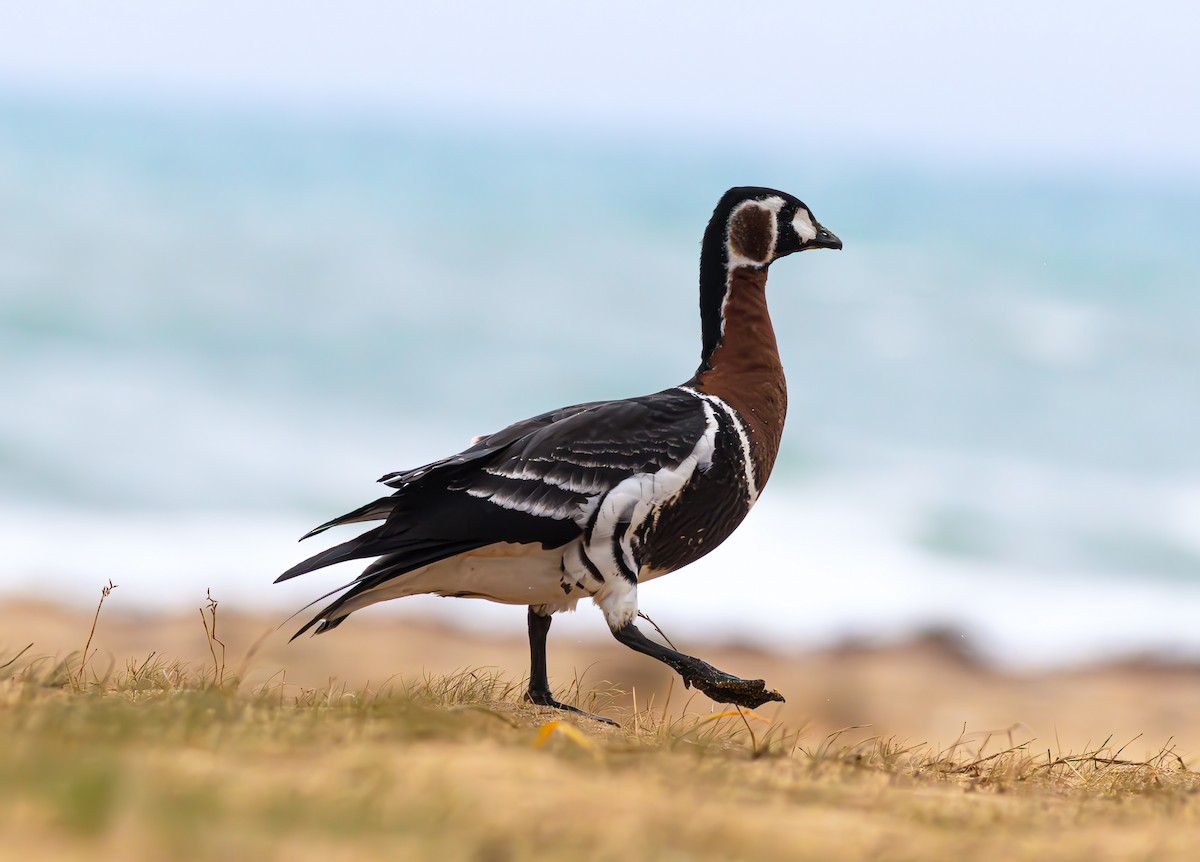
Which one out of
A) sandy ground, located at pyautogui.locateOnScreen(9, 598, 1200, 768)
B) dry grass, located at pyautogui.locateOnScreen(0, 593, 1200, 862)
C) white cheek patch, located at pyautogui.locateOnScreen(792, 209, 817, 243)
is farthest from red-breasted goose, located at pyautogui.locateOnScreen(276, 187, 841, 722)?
sandy ground, located at pyautogui.locateOnScreen(9, 598, 1200, 768)

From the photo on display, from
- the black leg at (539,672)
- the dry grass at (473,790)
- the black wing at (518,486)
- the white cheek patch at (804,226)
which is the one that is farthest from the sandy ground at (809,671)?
the dry grass at (473,790)

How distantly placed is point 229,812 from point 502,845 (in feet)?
2.02

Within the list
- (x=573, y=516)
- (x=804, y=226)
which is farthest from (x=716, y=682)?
(x=804, y=226)

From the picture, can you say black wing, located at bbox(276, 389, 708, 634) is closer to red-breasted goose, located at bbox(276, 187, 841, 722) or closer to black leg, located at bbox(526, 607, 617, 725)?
red-breasted goose, located at bbox(276, 187, 841, 722)

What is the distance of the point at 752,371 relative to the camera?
710 cm

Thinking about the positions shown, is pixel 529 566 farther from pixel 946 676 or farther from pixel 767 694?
pixel 946 676

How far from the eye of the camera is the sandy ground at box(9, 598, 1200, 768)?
42.2 feet

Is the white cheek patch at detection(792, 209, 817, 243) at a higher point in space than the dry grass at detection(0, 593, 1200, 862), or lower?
higher

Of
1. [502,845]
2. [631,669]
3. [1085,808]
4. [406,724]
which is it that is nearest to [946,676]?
[631,669]

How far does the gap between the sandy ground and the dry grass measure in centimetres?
658

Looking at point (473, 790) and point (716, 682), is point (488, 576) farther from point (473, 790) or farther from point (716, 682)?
point (473, 790)

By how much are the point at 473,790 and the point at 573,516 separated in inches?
101

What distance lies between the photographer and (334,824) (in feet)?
10.5

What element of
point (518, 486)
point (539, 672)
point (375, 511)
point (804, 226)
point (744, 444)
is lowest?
point (539, 672)
